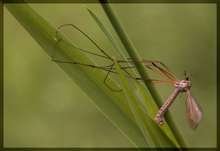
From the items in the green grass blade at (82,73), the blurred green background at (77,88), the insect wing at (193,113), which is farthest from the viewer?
the blurred green background at (77,88)

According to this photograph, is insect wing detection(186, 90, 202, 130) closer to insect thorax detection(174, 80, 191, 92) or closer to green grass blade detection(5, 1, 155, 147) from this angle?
insect thorax detection(174, 80, 191, 92)

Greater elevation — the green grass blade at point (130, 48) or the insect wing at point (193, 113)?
the green grass blade at point (130, 48)

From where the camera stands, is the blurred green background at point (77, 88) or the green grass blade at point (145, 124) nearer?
the green grass blade at point (145, 124)

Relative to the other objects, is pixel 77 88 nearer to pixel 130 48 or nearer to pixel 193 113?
pixel 193 113

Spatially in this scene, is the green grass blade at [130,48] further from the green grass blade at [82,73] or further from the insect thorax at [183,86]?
the insect thorax at [183,86]

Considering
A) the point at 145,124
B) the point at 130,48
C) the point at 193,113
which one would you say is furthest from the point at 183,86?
the point at 130,48

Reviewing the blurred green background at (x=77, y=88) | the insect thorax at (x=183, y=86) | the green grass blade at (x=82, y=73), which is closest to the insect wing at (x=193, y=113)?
the insect thorax at (x=183, y=86)

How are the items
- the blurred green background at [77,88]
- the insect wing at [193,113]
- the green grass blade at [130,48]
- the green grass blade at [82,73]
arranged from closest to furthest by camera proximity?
the green grass blade at [130,48], the green grass blade at [82,73], the insect wing at [193,113], the blurred green background at [77,88]
